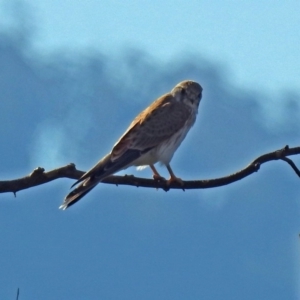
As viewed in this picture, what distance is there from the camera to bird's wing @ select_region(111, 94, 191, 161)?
213 inches

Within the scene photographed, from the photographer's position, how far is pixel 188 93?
6.23 meters

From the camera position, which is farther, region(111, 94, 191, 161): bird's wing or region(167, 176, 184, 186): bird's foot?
region(111, 94, 191, 161): bird's wing

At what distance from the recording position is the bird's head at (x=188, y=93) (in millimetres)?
6180

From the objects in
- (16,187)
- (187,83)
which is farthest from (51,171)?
(187,83)

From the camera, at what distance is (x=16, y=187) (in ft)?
11.3

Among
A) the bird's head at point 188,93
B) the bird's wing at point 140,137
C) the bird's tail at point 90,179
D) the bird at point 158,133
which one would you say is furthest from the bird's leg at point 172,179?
the bird's head at point 188,93

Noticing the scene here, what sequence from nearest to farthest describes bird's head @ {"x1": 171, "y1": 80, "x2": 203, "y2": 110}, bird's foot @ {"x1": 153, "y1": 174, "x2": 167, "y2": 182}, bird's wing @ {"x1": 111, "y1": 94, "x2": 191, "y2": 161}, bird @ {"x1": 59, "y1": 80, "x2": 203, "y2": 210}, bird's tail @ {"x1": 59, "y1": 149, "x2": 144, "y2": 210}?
bird's tail @ {"x1": 59, "y1": 149, "x2": 144, "y2": 210}
bird @ {"x1": 59, "y1": 80, "x2": 203, "y2": 210}
bird's foot @ {"x1": 153, "y1": 174, "x2": 167, "y2": 182}
bird's wing @ {"x1": 111, "y1": 94, "x2": 191, "y2": 161}
bird's head @ {"x1": 171, "y1": 80, "x2": 203, "y2": 110}

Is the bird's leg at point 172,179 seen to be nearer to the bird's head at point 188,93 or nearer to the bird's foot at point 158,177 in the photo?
the bird's foot at point 158,177

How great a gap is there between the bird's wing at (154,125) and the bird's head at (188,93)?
0.05 meters

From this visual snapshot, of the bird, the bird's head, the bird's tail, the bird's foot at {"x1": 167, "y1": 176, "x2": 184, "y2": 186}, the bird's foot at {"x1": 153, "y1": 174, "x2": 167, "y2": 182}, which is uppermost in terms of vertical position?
the bird's head

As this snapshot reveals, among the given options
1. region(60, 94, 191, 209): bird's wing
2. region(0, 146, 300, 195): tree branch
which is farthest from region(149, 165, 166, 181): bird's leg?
region(0, 146, 300, 195): tree branch

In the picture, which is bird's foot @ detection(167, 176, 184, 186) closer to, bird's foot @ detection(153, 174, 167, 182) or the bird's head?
bird's foot @ detection(153, 174, 167, 182)

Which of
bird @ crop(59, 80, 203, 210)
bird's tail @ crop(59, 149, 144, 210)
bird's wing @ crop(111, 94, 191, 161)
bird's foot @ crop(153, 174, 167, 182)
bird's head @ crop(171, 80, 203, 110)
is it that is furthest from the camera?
bird's head @ crop(171, 80, 203, 110)

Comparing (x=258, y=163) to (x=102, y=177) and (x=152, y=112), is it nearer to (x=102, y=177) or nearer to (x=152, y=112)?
(x=102, y=177)
